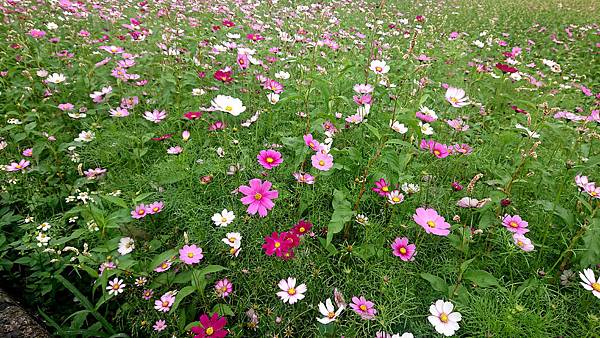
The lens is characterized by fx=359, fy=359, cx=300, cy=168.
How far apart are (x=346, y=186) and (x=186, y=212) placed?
29.2 inches

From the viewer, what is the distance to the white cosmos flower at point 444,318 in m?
1.06

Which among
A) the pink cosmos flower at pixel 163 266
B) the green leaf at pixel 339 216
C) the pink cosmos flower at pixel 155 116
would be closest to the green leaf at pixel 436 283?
the green leaf at pixel 339 216

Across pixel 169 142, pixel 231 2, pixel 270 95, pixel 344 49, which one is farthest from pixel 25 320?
pixel 231 2

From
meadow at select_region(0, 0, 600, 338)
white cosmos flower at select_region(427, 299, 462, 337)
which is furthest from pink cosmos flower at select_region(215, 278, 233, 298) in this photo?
white cosmos flower at select_region(427, 299, 462, 337)

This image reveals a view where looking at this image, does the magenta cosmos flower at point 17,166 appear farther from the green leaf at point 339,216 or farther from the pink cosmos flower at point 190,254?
the green leaf at point 339,216

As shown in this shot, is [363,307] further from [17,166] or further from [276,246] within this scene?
[17,166]

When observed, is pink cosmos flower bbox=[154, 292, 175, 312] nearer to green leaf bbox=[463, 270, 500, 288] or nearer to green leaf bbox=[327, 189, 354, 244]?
green leaf bbox=[327, 189, 354, 244]

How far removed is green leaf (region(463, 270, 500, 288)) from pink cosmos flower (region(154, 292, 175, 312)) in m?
1.03

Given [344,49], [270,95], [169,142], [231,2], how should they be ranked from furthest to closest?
[231,2], [344,49], [270,95], [169,142]

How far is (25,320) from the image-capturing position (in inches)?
47.4

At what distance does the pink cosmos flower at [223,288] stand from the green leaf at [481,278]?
0.84m

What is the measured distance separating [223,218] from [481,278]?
98 centimetres

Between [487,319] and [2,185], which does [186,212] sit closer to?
[2,185]

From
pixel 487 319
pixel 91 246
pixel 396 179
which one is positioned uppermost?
pixel 396 179
